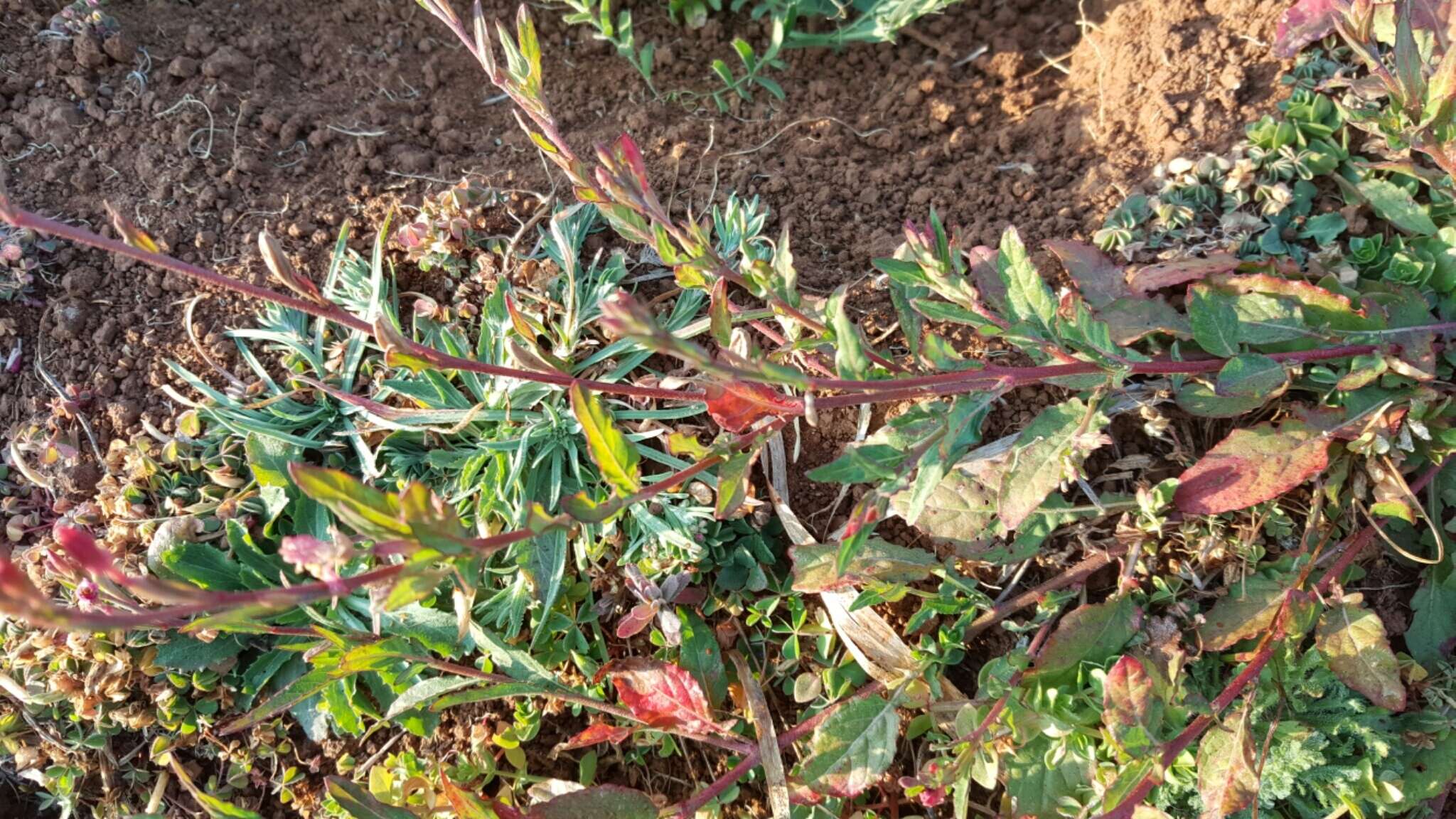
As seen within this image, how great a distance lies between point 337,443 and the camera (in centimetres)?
235

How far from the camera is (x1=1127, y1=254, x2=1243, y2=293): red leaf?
7.04 feet

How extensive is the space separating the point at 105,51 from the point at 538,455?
1963 mm

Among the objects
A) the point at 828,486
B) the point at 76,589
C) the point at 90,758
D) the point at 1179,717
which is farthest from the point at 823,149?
the point at 90,758

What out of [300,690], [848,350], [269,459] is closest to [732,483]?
[848,350]

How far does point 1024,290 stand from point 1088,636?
770mm

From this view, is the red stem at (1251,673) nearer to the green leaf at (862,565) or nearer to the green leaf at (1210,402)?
the green leaf at (1210,402)

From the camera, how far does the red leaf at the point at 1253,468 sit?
1944 mm

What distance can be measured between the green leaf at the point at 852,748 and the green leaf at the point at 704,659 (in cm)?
28

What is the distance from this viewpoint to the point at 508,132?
2.90 metres

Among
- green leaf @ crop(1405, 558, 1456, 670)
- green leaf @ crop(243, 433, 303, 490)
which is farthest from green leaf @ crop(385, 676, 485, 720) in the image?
green leaf @ crop(1405, 558, 1456, 670)

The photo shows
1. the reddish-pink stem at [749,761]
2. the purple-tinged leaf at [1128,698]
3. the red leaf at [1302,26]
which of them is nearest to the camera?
the purple-tinged leaf at [1128,698]

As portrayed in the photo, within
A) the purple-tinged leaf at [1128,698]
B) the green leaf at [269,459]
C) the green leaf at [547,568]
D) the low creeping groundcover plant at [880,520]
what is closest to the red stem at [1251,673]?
the low creeping groundcover plant at [880,520]

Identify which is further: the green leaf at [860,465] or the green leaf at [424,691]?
the green leaf at [424,691]

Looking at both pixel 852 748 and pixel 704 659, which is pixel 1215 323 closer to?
pixel 852 748
